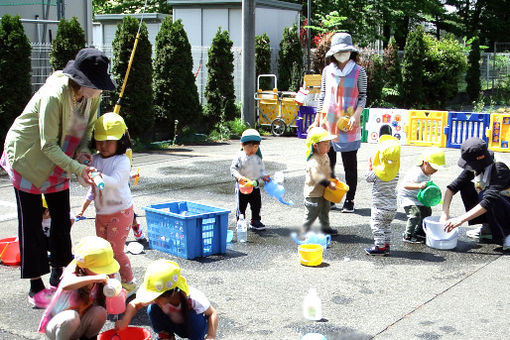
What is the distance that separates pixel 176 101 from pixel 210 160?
12.4ft

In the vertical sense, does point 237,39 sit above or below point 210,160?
above

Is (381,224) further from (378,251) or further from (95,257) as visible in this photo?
(95,257)

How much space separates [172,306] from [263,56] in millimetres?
17748

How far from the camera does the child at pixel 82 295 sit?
158 inches

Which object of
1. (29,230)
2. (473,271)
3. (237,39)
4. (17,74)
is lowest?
(473,271)

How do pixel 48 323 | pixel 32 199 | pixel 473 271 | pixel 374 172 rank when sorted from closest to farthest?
pixel 48 323
pixel 32 199
pixel 473 271
pixel 374 172

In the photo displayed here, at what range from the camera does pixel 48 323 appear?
13.2 ft

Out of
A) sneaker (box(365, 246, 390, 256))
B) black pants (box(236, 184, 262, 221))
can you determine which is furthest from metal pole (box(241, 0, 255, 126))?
sneaker (box(365, 246, 390, 256))

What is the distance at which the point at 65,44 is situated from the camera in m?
14.0

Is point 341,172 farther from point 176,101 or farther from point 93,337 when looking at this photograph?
point 93,337

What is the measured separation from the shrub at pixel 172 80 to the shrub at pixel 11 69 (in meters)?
3.90

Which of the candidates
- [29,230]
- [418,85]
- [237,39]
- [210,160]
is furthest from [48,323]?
[418,85]

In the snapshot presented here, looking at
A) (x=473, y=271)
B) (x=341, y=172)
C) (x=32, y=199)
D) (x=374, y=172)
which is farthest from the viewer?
(x=341, y=172)

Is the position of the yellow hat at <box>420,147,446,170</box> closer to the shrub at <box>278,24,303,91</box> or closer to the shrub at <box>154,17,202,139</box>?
the shrub at <box>154,17,202,139</box>
